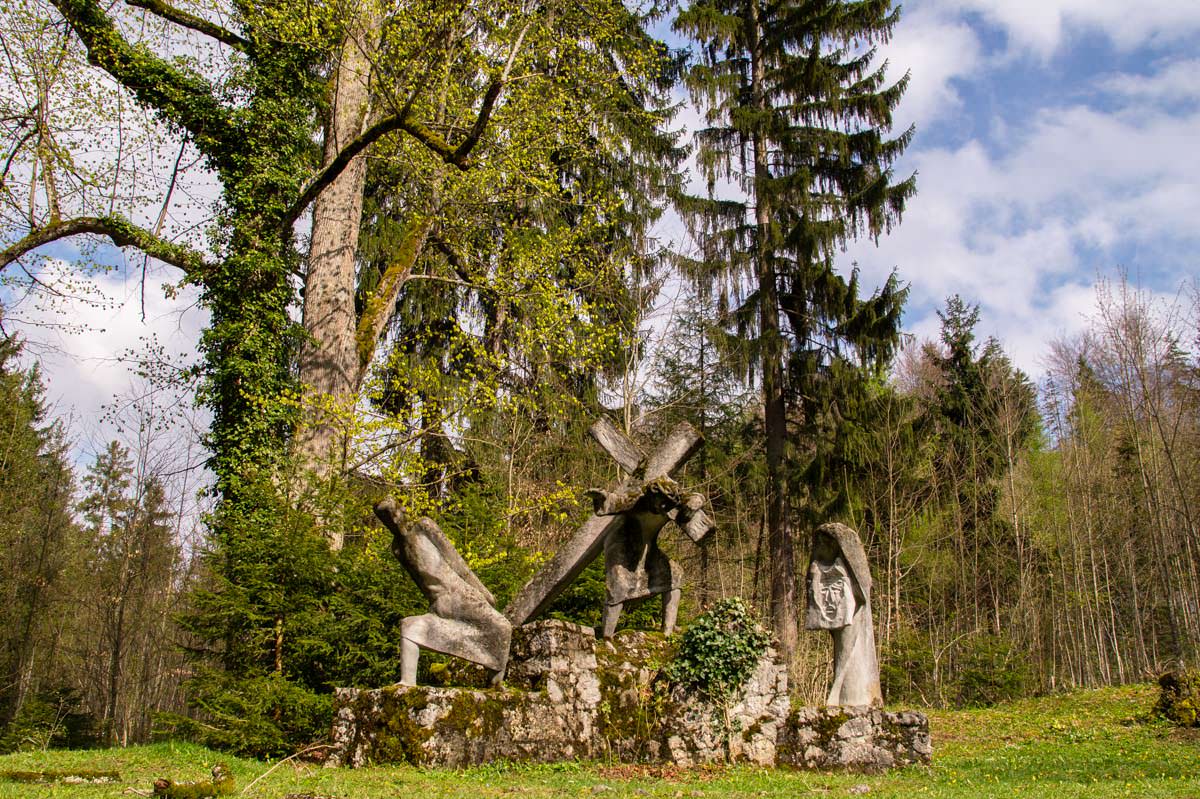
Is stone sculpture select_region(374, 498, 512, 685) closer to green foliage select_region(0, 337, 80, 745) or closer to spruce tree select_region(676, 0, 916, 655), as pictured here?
spruce tree select_region(676, 0, 916, 655)

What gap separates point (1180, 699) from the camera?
12.2 metres

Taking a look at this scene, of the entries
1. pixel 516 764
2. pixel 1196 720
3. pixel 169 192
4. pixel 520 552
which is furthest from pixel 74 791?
pixel 1196 720

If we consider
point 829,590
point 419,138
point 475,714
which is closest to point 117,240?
point 419,138

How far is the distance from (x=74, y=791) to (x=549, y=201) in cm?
1729

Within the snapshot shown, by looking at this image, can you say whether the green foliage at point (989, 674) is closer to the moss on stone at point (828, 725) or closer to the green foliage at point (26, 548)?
the moss on stone at point (828, 725)

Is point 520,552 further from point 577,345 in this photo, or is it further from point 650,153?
point 650,153

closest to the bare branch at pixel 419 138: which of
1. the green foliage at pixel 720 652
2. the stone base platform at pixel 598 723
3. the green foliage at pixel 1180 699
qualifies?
the stone base platform at pixel 598 723

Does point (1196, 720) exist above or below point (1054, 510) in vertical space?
below

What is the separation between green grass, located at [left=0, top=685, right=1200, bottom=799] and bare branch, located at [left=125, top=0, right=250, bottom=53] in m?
12.2

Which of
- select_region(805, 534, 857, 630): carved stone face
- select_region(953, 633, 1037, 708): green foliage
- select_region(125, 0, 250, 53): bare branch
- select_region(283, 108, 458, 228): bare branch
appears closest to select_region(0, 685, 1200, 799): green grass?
select_region(805, 534, 857, 630): carved stone face

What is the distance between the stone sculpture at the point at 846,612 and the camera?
8445 millimetres

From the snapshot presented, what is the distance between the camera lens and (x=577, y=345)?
19.4 metres

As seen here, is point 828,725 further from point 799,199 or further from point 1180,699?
point 799,199

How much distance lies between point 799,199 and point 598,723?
54.6ft
